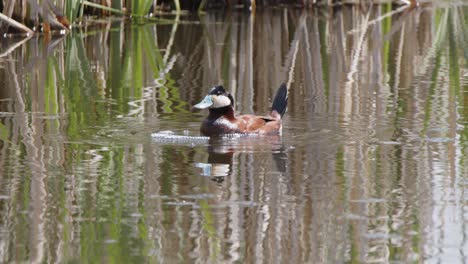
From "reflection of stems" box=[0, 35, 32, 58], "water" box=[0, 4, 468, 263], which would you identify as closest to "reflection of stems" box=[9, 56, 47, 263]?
"water" box=[0, 4, 468, 263]

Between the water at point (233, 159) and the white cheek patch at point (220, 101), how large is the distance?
234mm

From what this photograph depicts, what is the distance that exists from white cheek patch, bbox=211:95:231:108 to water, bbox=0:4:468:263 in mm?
234

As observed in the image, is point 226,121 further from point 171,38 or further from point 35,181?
point 171,38

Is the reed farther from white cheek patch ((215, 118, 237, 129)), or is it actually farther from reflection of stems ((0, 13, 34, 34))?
white cheek patch ((215, 118, 237, 129))

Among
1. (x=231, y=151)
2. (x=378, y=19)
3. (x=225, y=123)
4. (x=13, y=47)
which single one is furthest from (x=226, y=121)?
(x=378, y=19)

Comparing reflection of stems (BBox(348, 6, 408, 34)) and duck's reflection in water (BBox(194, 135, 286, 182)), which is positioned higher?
reflection of stems (BBox(348, 6, 408, 34))

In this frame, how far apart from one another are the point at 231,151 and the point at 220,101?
25.0 inches

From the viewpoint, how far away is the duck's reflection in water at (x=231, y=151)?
618cm

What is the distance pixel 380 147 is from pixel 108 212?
214 cm

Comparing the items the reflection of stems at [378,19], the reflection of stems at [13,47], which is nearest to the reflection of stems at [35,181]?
the reflection of stems at [13,47]

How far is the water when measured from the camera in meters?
4.64

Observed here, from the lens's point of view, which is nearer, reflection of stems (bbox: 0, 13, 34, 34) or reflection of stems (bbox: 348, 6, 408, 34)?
reflection of stems (bbox: 0, 13, 34, 34)

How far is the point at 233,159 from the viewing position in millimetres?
6555

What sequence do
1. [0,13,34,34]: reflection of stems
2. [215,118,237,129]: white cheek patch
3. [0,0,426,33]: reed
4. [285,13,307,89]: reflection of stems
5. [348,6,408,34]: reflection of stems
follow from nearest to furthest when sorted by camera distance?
[215,118,237,129]: white cheek patch → [285,13,307,89]: reflection of stems → [0,13,34,34]: reflection of stems → [0,0,426,33]: reed → [348,6,408,34]: reflection of stems
